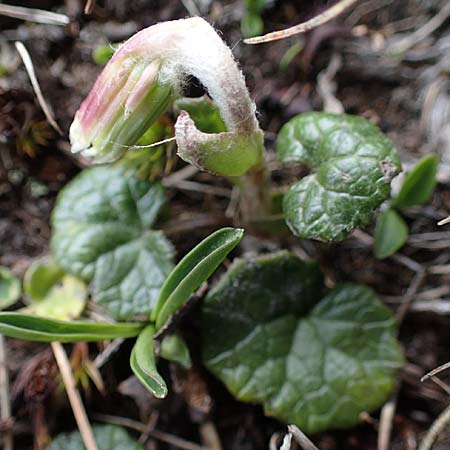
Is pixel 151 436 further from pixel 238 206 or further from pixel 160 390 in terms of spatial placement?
pixel 238 206

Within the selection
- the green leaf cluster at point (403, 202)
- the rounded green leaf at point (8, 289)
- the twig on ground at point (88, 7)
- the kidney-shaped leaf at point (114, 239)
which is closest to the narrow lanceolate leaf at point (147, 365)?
the kidney-shaped leaf at point (114, 239)

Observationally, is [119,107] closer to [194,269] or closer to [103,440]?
[194,269]

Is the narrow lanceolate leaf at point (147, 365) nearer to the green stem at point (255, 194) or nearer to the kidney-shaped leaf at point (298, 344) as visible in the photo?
the kidney-shaped leaf at point (298, 344)

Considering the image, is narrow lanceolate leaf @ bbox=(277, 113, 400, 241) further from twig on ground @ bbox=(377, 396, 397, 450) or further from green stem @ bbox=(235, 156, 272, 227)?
twig on ground @ bbox=(377, 396, 397, 450)

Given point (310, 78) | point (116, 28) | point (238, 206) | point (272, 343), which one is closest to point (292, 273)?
point (272, 343)

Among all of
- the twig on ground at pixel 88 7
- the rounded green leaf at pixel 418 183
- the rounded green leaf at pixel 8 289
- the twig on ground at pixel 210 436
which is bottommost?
the twig on ground at pixel 210 436

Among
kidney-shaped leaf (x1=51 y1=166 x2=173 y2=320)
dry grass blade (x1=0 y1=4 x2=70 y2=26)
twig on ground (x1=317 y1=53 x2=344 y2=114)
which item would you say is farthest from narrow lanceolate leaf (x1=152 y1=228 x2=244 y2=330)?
dry grass blade (x1=0 y1=4 x2=70 y2=26)
